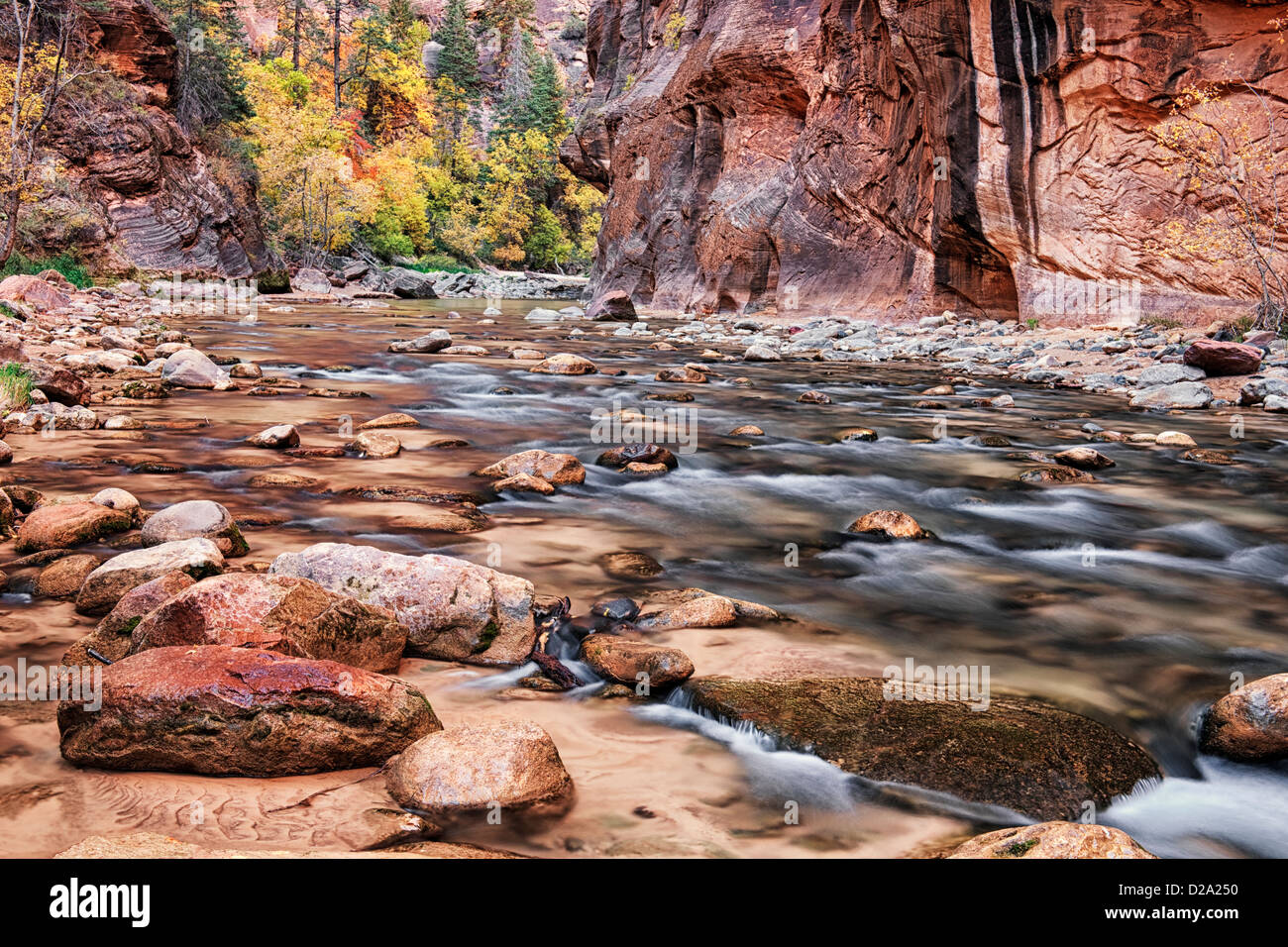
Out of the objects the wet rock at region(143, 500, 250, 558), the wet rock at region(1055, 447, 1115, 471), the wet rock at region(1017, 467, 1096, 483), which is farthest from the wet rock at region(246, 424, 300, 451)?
the wet rock at region(1055, 447, 1115, 471)

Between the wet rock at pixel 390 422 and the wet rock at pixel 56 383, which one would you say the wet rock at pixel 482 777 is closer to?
the wet rock at pixel 390 422

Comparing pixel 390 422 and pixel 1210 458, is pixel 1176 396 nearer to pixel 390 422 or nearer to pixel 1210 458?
pixel 1210 458

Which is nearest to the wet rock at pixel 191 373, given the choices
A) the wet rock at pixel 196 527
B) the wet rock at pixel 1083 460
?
the wet rock at pixel 196 527

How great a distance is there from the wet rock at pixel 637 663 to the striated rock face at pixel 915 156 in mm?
14283

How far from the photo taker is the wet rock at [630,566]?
4516 millimetres

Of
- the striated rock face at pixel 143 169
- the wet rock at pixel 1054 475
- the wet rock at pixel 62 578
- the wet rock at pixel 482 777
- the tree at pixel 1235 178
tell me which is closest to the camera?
the wet rock at pixel 482 777

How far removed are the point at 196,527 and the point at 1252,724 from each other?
14.8 ft

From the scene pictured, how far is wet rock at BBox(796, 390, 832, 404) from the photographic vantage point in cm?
1078

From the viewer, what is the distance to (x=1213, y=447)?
8125 millimetres

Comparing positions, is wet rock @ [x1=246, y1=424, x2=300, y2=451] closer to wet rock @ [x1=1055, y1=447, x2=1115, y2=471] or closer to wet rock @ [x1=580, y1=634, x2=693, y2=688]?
wet rock @ [x1=580, y1=634, x2=693, y2=688]

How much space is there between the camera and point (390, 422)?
8.17 meters
